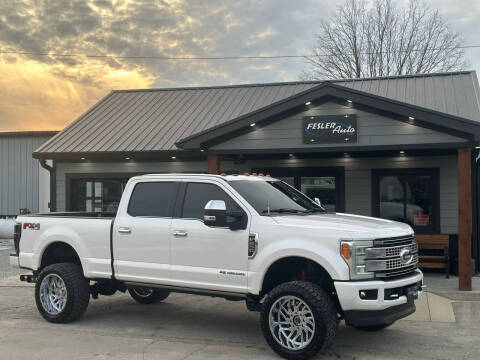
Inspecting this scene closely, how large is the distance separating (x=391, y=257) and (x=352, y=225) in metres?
0.55

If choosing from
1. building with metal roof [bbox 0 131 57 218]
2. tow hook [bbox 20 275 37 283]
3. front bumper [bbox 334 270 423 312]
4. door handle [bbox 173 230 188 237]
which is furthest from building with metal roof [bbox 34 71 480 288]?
building with metal roof [bbox 0 131 57 218]

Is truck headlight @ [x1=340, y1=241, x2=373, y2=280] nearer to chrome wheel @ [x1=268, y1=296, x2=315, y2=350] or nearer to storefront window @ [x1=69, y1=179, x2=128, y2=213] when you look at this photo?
chrome wheel @ [x1=268, y1=296, x2=315, y2=350]

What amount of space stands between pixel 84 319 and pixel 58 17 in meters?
12.2

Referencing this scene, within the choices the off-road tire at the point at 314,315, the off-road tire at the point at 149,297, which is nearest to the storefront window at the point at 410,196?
the off-road tire at the point at 149,297

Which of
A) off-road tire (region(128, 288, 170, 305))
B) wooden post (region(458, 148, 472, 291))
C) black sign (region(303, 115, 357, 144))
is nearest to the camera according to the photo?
off-road tire (region(128, 288, 170, 305))

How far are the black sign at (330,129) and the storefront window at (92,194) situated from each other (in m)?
7.04

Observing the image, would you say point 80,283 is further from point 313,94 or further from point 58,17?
point 58,17

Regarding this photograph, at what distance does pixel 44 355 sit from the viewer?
6391 millimetres

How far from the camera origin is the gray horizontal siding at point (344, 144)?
10758 mm

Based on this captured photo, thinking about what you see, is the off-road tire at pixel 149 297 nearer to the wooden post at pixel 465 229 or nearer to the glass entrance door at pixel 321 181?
the wooden post at pixel 465 229

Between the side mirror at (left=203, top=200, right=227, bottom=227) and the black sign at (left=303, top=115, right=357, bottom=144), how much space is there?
503 centimetres

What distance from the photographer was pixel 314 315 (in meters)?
6.08

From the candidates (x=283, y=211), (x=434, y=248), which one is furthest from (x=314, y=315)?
(x=434, y=248)

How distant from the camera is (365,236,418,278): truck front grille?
6148 mm
